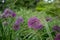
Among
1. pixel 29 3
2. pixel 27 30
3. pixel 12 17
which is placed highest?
pixel 12 17

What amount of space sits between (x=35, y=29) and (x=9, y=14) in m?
0.57

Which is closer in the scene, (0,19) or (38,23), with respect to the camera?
(38,23)

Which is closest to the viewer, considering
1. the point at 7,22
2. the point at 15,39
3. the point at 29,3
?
the point at 15,39

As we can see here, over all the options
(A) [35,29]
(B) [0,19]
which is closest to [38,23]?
(A) [35,29]

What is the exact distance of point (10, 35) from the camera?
8.94 ft

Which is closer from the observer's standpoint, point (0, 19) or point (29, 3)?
point (0, 19)

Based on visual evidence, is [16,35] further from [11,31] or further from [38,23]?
[38,23]

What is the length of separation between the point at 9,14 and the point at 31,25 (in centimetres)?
55

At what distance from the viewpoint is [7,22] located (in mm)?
2840

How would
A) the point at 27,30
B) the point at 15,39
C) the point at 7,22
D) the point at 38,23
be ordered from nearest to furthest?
the point at 38,23
the point at 15,39
the point at 7,22
the point at 27,30

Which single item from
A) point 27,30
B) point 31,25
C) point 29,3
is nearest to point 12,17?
point 27,30

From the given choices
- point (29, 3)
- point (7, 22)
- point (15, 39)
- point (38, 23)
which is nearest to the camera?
point (38, 23)

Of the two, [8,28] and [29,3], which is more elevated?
[8,28]

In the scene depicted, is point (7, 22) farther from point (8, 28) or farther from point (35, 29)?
point (35, 29)
